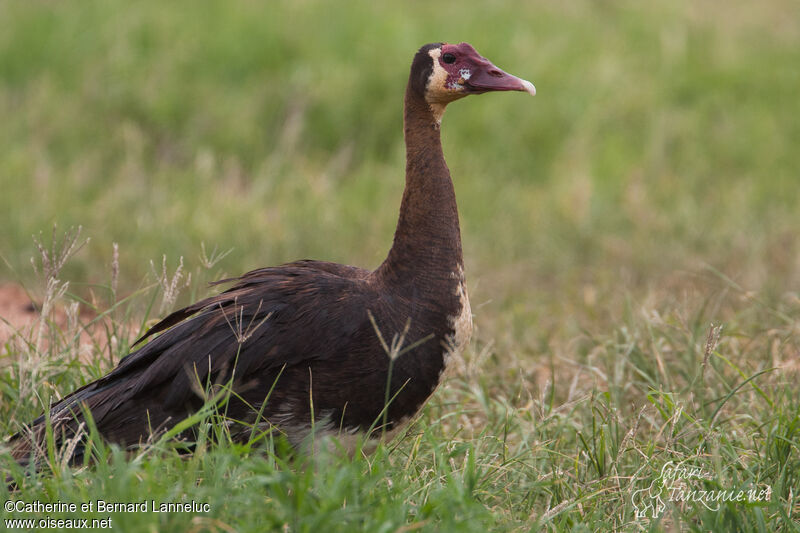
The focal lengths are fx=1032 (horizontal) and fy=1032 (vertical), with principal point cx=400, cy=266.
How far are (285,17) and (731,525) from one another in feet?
22.2

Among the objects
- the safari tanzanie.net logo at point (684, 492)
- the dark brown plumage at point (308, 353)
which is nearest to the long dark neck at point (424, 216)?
the dark brown plumage at point (308, 353)

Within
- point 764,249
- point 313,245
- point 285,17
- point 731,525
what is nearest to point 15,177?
point 313,245

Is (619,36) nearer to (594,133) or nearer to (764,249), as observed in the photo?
(594,133)

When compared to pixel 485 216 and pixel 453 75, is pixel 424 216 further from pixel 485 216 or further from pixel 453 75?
pixel 485 216

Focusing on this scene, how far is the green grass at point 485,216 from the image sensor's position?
3.03m

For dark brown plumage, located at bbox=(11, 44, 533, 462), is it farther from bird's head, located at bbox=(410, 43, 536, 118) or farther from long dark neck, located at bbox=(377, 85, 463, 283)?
bird's head, located at bbox=(410, 43, 536, 118)

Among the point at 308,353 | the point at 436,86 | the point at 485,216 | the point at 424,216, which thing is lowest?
the point at 485,216

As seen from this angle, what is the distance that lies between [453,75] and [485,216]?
3749 mm

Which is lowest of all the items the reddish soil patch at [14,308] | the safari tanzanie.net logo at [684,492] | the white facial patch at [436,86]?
the safari tanzanie.net logo at [684,492]

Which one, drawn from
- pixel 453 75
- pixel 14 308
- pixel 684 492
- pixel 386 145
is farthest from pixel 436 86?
pixel 386 145

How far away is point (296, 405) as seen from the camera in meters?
3.14

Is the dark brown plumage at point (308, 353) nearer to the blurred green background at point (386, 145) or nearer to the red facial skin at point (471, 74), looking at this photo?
the red facial skin at point (471, 74)

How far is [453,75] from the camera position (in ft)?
11.4

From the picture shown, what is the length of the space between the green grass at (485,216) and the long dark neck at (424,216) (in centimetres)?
55
